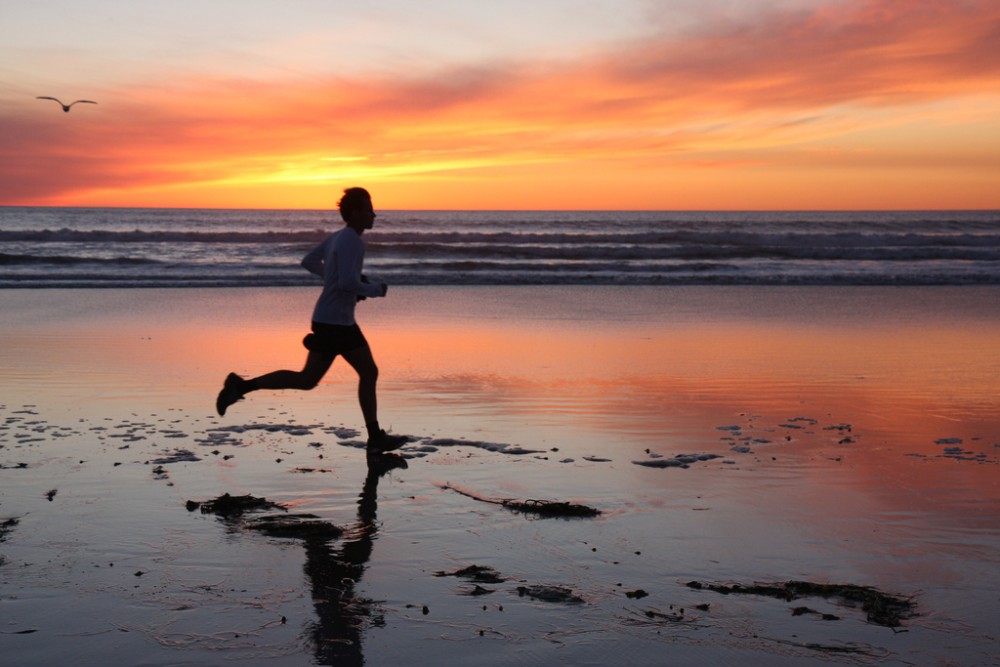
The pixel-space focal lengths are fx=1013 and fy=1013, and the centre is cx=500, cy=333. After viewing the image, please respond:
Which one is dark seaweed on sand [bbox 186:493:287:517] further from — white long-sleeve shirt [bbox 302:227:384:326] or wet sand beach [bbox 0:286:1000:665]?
white long-sleeve shirt [bbox 302:227:384:326]

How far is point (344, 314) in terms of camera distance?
6.62m

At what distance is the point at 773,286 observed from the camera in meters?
23.7

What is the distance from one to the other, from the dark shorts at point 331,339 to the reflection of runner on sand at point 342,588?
4.69 ft

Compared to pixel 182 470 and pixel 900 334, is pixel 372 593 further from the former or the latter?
pixel 900 334

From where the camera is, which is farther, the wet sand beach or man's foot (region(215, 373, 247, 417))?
man's foot (region(215, 373, 247, 417))

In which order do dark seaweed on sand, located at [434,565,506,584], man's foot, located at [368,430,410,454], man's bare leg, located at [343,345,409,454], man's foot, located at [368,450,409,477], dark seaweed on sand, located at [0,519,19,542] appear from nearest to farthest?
dark seaweed on sand, located at [434,565,506,584], dark seaweed on sand, located at [0,519,19,542], man's foot, located at [368,450,409,477], man's foot, located at [368,430,410,454], man's bare leg, located at [343,345,409,454]

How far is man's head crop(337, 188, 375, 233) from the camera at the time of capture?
662cm

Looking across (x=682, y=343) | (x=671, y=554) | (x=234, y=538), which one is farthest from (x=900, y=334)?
(x=234, y=538)

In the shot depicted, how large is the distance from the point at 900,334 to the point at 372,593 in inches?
445

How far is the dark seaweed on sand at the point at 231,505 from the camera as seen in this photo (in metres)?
5.16

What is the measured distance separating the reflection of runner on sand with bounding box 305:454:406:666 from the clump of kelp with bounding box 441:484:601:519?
26.7 inches

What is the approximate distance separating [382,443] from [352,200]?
5.24 ft

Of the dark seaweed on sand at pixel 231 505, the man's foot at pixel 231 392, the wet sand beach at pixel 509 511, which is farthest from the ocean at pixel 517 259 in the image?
the dark seaweed on sand at pixel 231 505

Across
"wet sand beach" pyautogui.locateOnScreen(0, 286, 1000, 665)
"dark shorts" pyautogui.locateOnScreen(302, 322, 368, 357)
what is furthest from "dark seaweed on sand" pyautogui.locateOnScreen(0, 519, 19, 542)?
"dark shorts" pyautogui.locateOnScreen(302, 322, 368, 357)
